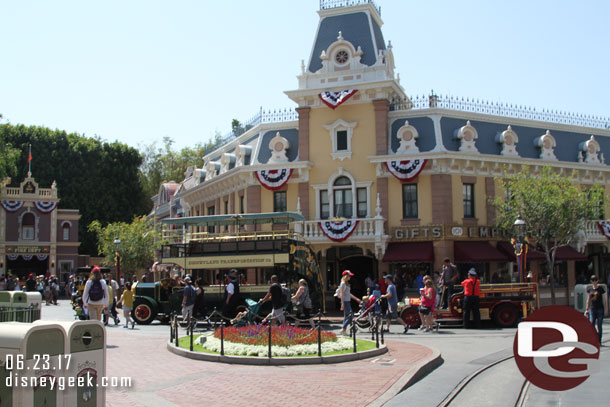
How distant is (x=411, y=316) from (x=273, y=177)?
13.2m

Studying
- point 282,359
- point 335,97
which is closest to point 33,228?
point 335,97

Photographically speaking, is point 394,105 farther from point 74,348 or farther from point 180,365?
point 74,348

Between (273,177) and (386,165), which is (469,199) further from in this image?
(273,177)

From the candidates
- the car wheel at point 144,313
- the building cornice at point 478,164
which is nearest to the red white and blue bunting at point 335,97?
the building cornice at point 478,164

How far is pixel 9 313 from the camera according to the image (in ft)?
33.7

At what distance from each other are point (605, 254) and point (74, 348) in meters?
33.4

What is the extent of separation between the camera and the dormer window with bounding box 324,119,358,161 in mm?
31594

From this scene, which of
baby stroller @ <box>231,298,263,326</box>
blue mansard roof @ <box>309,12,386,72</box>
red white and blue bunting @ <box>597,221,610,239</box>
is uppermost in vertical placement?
blue mansard roof @ <box>309,12,386,72</box>

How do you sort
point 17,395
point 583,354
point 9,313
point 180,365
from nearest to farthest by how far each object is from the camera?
point 17,395, point 9,313, point 583,354, point 180,365

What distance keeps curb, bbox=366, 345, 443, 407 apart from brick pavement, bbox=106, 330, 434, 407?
115 millimetres

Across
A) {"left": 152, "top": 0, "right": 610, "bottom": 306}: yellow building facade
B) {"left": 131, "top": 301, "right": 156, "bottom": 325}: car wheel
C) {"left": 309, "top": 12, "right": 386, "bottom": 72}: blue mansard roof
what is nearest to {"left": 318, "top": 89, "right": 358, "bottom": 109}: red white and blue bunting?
{"left": 152, "top": 0, "right": 610, "bottom": 306}: yellow building facade

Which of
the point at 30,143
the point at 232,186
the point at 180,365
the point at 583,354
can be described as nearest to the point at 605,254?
the point at 232,186

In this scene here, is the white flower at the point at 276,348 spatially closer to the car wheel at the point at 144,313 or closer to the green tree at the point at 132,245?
the car wheel at the point at 144,313

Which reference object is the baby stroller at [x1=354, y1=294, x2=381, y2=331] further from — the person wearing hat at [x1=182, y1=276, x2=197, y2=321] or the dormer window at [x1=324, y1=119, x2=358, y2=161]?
the dormer window at [x1=324, y1=119, x2=358, y2=161]
